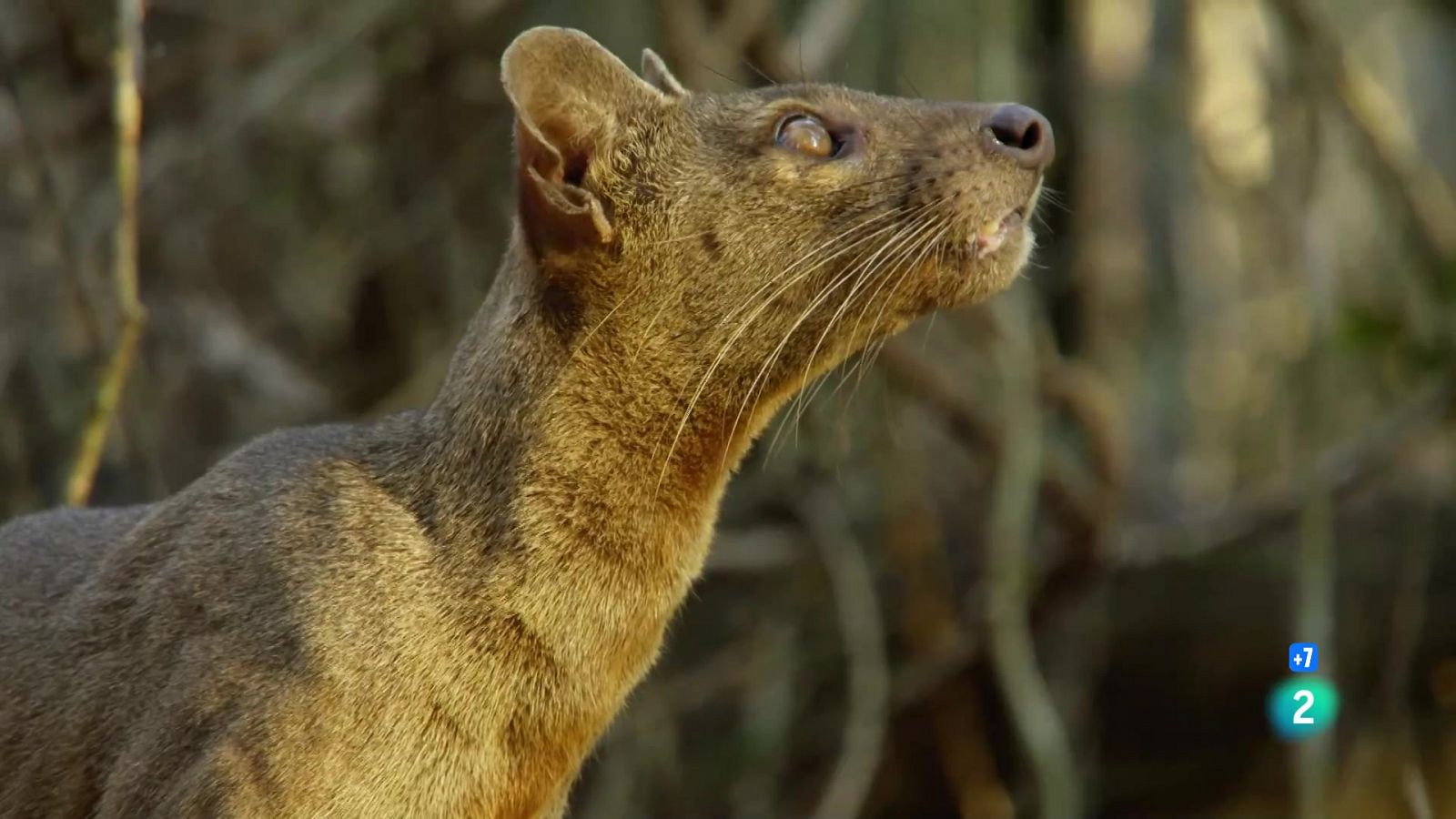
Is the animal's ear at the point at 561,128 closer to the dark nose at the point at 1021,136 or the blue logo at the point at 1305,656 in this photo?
the dark nose at the point at 1021,136

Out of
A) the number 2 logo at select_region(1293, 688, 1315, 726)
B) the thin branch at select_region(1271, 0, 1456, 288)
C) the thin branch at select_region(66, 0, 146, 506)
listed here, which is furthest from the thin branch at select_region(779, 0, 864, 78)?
the number 2 logo at select_region(1293, 688, 1315, 726)

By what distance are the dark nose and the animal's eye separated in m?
0.30

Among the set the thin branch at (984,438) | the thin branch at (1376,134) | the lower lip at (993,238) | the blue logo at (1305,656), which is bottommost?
the blue logo at (1305,656)

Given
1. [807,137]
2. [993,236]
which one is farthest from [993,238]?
[807,137]

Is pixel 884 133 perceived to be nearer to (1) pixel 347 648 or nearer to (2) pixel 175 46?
(1) pixel 347 648

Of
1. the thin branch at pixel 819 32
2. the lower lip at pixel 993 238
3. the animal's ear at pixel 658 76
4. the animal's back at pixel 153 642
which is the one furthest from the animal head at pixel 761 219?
the thin branch at pixel 819 32

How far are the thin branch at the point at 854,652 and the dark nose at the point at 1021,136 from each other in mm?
2974

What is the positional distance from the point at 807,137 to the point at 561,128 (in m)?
0.46

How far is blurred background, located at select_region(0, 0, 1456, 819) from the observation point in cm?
594

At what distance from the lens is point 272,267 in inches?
296

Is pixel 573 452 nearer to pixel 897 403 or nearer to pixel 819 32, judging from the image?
pixel 819 32

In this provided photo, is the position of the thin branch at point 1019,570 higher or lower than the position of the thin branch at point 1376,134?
lower

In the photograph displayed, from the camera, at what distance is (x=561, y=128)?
3453mm

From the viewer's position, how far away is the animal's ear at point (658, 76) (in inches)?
152
